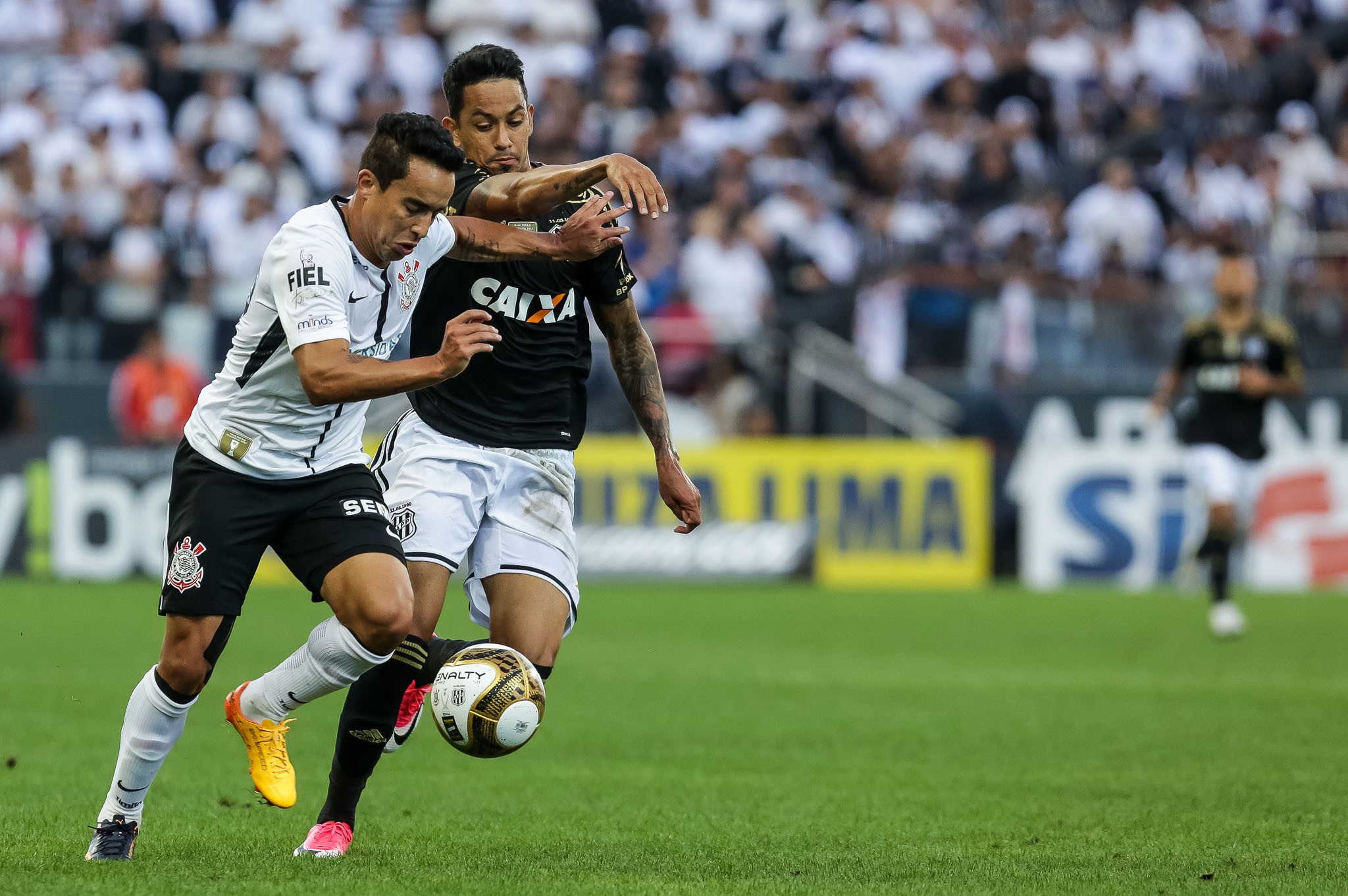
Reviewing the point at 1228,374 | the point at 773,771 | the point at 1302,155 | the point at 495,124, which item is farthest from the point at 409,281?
the point at 1302,155

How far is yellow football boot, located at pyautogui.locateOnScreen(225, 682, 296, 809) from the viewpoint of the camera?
5961mm

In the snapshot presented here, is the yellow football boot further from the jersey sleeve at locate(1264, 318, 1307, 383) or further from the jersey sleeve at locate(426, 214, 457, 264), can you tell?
the jersey sleeve at locate(1264, 318, 1307, 383)

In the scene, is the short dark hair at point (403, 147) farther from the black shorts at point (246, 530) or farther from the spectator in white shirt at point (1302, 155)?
the spectator in white shirt at point (1302, 155)

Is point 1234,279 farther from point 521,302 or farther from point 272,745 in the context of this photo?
point 272,745

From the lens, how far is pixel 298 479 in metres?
5.82

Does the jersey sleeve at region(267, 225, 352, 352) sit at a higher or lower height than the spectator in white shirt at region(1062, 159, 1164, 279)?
lower

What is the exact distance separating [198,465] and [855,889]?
7.65 ft

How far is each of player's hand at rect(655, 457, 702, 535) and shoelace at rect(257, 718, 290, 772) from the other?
5.02 ft

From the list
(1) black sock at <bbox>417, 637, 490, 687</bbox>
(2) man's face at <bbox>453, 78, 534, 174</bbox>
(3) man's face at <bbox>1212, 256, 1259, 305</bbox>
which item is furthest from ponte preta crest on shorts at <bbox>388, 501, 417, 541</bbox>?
(3) man's face at <bbox>1212, 256, 1259, 305</bbox>

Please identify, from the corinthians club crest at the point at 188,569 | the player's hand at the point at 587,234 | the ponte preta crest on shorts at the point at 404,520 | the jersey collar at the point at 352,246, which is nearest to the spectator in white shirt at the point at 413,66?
the ponte preta crest on shorts at the point at 404,520

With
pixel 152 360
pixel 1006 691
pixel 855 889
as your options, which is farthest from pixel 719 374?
pixel 855 889

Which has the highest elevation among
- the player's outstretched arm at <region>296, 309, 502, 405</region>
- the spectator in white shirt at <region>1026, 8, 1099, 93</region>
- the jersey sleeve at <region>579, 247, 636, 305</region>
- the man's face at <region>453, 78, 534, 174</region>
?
the spectator in white shirt at <region>1026, 8, 1099, 93</region>

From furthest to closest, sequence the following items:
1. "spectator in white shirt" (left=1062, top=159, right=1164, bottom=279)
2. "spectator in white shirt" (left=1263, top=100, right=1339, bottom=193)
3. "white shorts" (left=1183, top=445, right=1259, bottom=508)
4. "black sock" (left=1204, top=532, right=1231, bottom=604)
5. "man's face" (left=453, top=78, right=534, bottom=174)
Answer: "spectator in white shirt" (left=1263, top=100, right=1339, bottom=193) < "spectator in white shirt" (left=1062, top=159, right=1164, bottom=279) < "white shorts" (left=1183, top=445, right=1259, bottom=508) < "black sock" (left=1204, top=532, right=1231, bottom=604) < "man's face" (left=453, top=78, right=534, bottom=174)

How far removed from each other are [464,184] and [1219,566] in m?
8.97
